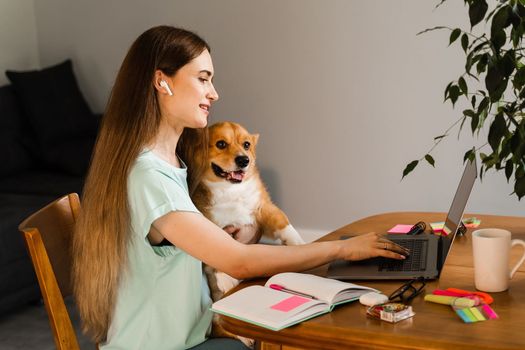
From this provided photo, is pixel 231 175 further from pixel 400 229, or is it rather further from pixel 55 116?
pixel 55 116

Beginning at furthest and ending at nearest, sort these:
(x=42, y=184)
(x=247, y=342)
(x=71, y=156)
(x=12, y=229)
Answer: (x=71, y=156) < (x=42, y=184) < (x=12, y=229) < (x=247, y=342)

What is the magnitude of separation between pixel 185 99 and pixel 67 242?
1.35ft

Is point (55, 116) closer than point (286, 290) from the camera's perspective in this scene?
No

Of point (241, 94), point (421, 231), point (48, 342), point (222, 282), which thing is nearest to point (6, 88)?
point (241, 94)

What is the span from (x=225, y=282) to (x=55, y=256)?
533 mm

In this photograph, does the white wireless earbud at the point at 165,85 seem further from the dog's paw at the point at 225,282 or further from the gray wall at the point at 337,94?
the gray wall at the point at 337,94

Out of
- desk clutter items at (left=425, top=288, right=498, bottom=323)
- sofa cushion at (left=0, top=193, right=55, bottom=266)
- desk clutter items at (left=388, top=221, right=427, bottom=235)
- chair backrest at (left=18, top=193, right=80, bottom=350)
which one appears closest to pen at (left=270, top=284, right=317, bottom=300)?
desk clutter items at (left=425, top=288, right=498, bottom=323)

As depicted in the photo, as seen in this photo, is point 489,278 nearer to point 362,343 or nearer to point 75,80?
point 362,343

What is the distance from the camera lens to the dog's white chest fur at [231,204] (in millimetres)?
2303

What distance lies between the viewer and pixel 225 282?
2029 millimetres

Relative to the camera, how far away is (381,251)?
161cm

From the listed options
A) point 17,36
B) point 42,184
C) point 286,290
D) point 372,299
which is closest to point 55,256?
point 286,290

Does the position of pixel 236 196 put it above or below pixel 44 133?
above

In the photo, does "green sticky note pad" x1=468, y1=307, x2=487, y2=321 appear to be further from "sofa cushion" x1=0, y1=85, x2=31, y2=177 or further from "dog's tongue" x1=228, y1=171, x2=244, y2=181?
"sofa cushion" x1=0, y1=85, x2=31, y2=177
